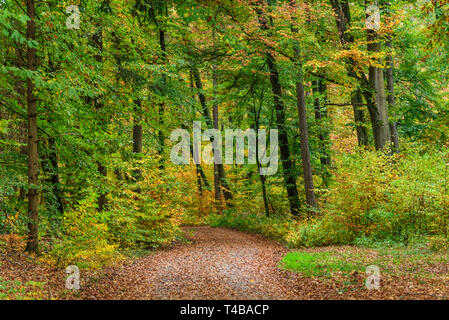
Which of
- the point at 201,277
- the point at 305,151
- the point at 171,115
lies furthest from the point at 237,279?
the point at 171,115

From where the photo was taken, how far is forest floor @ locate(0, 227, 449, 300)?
5.88 metres

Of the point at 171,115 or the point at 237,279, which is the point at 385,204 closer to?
the point at 237,279

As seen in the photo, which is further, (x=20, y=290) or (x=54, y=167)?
(x=54, y=167)

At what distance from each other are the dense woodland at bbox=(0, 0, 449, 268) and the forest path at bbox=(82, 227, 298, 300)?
81 cm

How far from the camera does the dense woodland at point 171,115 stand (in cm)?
768

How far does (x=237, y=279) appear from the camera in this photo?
7.54 metres

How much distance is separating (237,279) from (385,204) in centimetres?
499

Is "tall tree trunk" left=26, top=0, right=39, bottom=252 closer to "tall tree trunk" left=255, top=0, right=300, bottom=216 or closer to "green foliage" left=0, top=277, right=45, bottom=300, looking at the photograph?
"green foliage" left=0, top=277, right=45, bottom=300

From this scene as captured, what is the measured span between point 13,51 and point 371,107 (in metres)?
11.5

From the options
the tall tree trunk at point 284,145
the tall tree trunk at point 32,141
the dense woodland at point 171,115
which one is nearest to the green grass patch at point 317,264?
the dense woodland at point 171,115

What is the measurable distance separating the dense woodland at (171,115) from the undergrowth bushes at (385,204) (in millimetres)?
44
